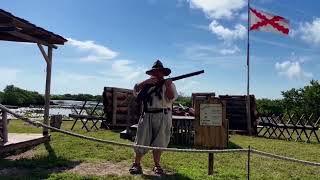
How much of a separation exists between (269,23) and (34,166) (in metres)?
14.9

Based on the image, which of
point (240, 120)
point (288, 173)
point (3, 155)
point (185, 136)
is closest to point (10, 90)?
point (240, 120)

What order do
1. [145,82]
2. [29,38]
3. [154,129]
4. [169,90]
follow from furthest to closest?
1. [29,38]
2. [154,129]
3. [145,82]
4. [169,90]

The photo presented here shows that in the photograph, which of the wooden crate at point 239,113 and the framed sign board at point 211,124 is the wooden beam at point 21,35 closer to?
the framed sign board at point 211,124

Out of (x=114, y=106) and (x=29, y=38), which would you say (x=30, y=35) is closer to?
(x=29, y=38)

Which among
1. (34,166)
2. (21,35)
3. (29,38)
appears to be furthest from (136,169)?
(29,38)

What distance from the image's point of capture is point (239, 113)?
73.9 ft

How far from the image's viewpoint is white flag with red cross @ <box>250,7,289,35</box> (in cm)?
2155

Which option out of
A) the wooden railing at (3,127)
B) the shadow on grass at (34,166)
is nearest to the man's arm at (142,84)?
the shadow on grass at (34,166)

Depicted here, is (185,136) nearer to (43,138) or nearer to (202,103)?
(43,138)

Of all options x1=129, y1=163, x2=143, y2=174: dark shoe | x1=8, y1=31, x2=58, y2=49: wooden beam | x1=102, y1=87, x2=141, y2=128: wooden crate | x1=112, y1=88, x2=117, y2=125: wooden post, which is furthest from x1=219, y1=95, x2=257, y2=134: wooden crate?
x1=129, y1=163, x2=143, y2=174: dark shoe

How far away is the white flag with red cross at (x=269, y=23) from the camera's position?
2155 cm

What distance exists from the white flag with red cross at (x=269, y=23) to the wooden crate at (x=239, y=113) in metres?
3.11

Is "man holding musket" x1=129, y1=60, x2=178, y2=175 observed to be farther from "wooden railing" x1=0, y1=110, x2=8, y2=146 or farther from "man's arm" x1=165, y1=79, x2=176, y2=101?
"wooden railing" x1=0, y1=110, x2=8, y2=146

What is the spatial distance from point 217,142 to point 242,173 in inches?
30.5
